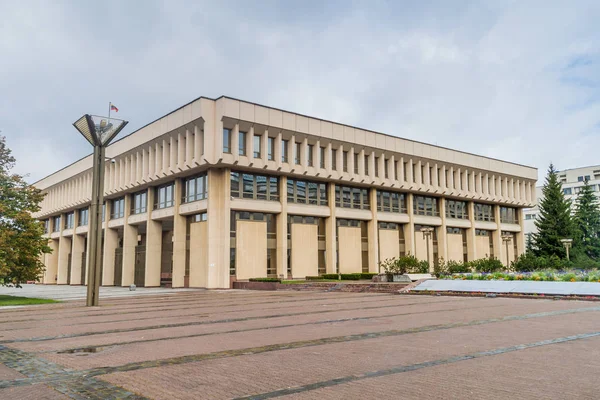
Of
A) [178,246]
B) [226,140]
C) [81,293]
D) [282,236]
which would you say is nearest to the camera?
[81,293]

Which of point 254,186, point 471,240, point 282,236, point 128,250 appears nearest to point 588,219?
point 471,240

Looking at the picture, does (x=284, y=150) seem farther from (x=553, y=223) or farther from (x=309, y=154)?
(x=553, y=223)

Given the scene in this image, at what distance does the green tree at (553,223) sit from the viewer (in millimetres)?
57500

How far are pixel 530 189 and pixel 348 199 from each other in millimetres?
32645

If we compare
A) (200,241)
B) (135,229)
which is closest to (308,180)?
(200,241)

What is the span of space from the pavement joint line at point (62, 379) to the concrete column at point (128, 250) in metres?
42.0

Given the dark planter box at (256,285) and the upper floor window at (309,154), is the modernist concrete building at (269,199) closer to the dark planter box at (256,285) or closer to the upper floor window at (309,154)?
the upper floor window at (309,154)

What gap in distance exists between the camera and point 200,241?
Answer: 135 ft

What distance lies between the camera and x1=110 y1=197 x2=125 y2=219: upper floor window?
52812 millimetres

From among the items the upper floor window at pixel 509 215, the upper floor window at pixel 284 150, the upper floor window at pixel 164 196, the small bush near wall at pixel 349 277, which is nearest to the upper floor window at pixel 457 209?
the upper floor window at pixel 509 215

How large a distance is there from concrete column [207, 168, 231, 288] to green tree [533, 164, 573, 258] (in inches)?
1525

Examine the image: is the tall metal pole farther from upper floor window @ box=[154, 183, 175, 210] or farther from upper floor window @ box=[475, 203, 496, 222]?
upper floor window @ box=[475, 203, 496, 222]

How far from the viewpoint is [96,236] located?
22.4 metres

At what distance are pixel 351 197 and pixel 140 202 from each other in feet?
69.8
